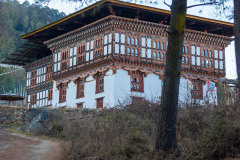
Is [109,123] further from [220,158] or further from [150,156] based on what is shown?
[220,158]

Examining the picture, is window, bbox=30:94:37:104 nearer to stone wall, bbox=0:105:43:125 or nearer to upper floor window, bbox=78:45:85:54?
upper floor window, bbox=78:45:85:54

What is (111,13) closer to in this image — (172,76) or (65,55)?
(65,55)

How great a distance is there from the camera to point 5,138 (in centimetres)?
1280

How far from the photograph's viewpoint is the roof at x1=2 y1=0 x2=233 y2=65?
29094 millimetres

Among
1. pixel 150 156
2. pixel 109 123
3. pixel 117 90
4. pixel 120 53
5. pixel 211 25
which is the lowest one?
pixel 150 156

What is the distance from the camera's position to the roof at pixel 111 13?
95.5 ft

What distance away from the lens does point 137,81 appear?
29.9 m

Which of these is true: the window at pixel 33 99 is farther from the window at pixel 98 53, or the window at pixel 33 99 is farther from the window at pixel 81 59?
the window at pixel 98 53

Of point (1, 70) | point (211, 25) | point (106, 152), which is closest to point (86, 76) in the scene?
point (211, 25)

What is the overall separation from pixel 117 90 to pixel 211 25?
11505 mm

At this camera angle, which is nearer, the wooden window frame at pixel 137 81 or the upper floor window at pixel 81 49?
the wooden window frame at pixel 137 81

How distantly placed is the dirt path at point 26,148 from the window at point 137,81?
16.9 meters

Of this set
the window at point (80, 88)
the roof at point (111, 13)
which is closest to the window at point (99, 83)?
the window at point (80, 88)

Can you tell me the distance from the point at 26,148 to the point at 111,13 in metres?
19.9
